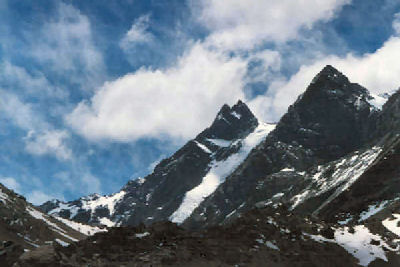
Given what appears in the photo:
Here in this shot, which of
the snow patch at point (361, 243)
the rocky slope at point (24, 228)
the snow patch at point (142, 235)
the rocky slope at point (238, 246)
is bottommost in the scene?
the snow patch at point (361, 243)

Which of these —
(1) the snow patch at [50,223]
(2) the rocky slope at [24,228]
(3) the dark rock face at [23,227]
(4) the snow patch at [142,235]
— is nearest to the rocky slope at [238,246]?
(4) the snow patch at [142,235]

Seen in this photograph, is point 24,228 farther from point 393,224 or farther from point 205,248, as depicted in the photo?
point 393,224

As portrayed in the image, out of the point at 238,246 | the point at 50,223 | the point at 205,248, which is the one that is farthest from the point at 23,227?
the point at 238,246

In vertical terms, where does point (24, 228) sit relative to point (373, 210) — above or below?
above

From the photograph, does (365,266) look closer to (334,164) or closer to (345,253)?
(345,253)

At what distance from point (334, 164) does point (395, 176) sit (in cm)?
8252

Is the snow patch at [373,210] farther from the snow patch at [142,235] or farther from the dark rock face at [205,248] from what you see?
the snow patch at [142,235]

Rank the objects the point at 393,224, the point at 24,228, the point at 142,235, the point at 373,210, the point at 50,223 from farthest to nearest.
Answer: the point at 50,223 → the point at 373,210 → the point at 24,228 → the point at 393,224 → the point at 142,235

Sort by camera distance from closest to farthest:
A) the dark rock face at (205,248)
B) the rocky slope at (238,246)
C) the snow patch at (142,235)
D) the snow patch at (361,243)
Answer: the dark rock face at (205,248) → the rocky slope at (238,246) → the snow patch at (142,235) → the snow patch at (361,243)

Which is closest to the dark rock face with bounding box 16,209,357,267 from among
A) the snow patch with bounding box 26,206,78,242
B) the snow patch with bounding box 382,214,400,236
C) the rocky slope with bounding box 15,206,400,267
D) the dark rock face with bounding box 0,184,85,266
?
the rocky slope with bounding box 15,206,400,267

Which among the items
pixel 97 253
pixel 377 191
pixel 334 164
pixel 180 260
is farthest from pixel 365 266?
pixel 334 164

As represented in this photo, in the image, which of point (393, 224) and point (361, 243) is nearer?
point (361, 243)

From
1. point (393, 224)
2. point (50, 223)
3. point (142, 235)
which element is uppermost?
point (50, 223)

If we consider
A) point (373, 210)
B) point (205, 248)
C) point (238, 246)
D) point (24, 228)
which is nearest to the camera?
point (205, 248)
